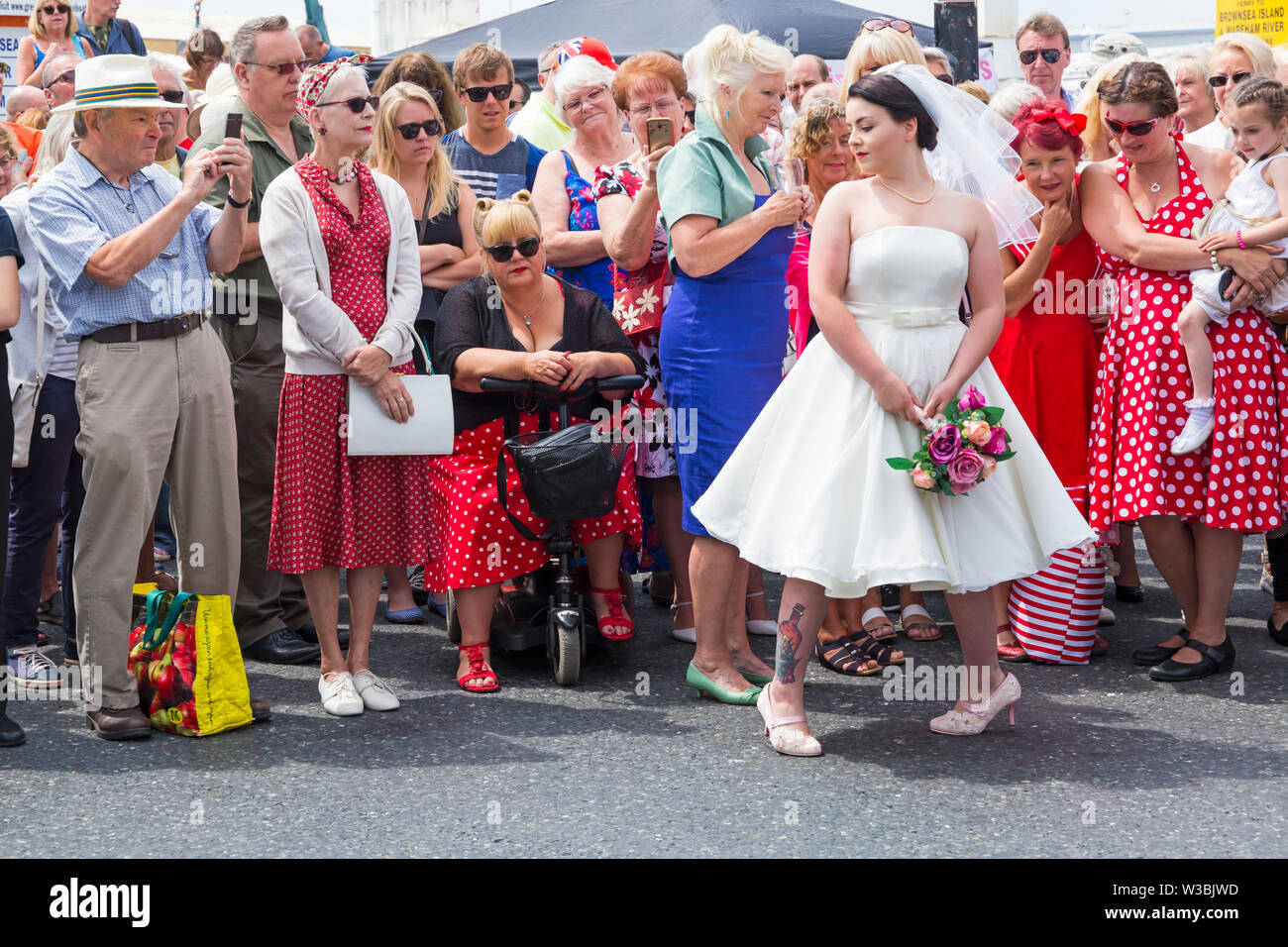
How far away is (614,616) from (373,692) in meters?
1.02

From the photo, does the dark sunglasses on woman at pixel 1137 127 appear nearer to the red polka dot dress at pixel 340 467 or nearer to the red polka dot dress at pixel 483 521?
the red polka dot dress at pixel 483 521

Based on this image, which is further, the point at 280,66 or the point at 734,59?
the point at 280,66

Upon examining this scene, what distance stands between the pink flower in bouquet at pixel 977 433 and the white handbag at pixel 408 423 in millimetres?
1774

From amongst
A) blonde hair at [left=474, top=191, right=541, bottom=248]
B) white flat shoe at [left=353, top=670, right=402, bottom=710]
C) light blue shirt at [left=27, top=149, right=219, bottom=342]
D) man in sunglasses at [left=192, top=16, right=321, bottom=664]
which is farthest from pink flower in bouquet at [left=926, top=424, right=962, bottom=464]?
man in sunglasses at [left=192, top=16, right=321, bottom=664]

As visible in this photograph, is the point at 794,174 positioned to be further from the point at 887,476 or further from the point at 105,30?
the point at 105,30

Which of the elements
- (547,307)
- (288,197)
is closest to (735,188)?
(547,307)

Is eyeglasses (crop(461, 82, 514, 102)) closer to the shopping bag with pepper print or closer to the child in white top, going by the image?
the shopping bag with pepper print

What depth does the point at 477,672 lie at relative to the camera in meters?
5.17

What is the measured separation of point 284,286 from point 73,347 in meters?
1.39

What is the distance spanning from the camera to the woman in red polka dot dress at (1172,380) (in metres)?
5.11

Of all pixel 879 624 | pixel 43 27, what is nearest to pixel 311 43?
pixel 43 27

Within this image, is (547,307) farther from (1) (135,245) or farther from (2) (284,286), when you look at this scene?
(1) (135,245)

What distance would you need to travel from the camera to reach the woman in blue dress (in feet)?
15.8

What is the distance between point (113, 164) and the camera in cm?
454
